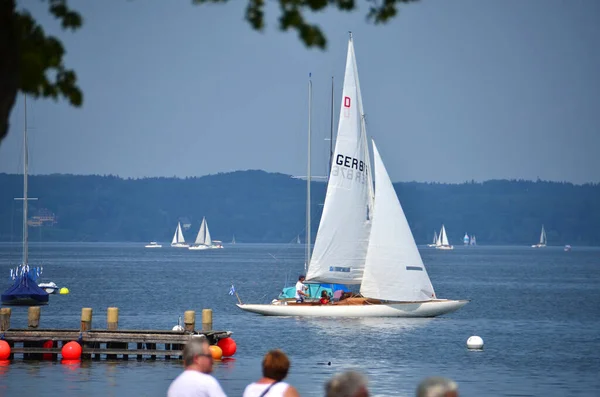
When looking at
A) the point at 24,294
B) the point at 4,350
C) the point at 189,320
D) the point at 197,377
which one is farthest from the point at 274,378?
the point at 24,294

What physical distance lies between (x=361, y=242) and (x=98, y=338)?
62.4 feet

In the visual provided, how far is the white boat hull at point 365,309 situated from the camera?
47812 millimetres

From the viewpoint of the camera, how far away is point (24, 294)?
6241 centimetres

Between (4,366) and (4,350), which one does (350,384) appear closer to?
(4,366)

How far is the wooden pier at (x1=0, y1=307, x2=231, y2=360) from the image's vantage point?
32469 millimetres

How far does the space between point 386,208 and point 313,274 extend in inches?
158

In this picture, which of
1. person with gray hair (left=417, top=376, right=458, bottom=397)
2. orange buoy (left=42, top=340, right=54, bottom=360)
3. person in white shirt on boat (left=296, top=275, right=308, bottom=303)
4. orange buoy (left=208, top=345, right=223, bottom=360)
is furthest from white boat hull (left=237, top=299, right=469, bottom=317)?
person with gray hair (left=417, top=376, right=458, bottom=397)

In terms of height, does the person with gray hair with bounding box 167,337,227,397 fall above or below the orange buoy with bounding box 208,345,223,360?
above

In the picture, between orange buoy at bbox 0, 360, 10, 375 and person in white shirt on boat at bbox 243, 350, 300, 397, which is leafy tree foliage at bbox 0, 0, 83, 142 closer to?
person in white shirt on boat at bbox 243, 350, 300, 397

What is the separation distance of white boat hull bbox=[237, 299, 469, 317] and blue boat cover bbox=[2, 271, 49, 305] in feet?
52.4

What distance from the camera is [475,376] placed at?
108ft

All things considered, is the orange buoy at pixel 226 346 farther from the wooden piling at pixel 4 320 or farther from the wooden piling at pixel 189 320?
the wooden piling at pixel 4 320


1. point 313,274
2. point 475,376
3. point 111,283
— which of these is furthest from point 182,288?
point 475,376

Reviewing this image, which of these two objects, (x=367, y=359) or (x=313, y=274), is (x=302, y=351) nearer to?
(x=367, y=359)
